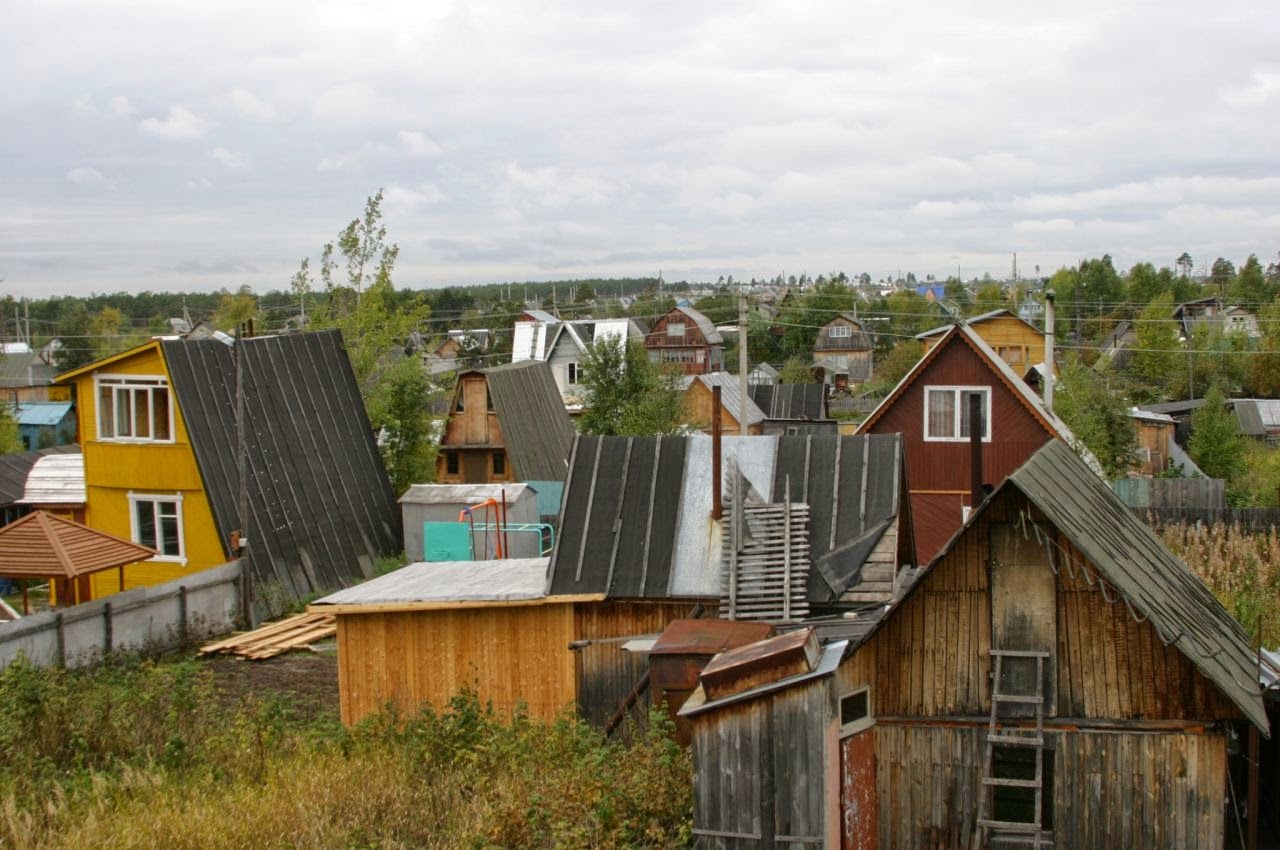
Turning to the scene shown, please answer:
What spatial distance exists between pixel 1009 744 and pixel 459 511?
61.9 feet

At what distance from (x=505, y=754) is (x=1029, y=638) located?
4.82m

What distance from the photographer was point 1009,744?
10.2 m

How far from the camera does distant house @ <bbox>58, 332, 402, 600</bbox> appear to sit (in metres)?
23.1

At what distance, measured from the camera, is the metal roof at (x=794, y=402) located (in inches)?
2245

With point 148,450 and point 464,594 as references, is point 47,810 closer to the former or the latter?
point 464,594

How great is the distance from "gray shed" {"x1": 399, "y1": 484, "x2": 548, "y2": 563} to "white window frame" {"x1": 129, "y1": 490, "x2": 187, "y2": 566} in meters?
5.61

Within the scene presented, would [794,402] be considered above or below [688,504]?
above

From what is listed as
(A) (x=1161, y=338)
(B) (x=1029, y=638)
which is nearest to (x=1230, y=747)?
(B) (x=1029, y=638)

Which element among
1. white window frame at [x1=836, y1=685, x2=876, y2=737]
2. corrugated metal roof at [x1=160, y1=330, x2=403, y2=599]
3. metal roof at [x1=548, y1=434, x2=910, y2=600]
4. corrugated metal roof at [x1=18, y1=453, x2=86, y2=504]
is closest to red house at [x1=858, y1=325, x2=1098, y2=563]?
corrugated metal roof at [x1=160, y1=330, x2=403, y2=599]

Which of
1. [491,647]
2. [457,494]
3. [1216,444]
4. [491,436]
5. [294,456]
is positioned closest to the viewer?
[491,647]

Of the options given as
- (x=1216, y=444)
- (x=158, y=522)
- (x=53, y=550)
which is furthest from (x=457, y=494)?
(x=1216, y=444)

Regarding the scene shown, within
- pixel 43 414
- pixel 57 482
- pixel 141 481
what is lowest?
pixel 57 482

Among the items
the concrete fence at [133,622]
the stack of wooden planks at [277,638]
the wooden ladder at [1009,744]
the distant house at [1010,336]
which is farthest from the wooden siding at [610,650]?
the distant house at [1010,336]

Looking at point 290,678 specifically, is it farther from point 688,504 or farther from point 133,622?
point 688,504
